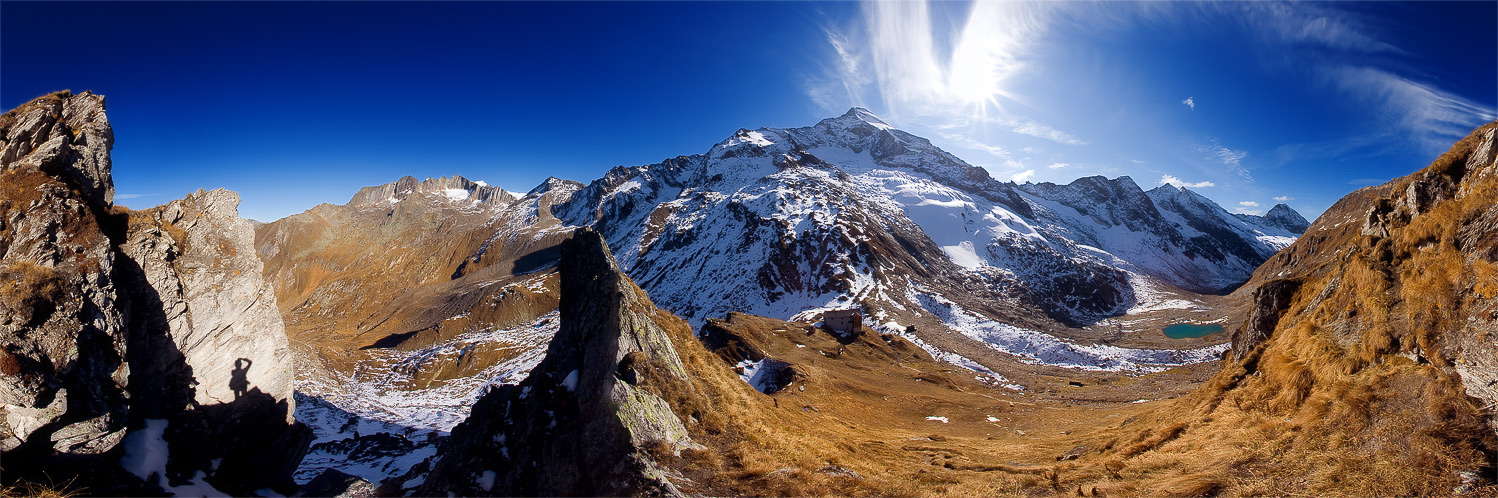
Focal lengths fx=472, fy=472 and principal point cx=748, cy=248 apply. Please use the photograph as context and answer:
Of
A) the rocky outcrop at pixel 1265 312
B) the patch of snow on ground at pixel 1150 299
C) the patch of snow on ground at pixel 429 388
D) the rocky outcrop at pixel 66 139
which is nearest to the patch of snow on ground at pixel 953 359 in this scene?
the rocky outcrop at pixel 1265 312

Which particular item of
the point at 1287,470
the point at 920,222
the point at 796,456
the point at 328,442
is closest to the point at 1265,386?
the point at 1287,470

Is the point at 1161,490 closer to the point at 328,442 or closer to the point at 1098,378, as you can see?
the point at 1098,378

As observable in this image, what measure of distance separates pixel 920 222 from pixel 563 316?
15589 cm

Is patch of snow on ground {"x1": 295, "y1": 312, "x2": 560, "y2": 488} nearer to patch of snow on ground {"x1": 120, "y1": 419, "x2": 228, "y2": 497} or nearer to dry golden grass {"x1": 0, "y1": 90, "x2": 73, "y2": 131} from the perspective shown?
patch of snow on ground {"x1": 120, "y1": 419, "x2": 228, "y2": 497}

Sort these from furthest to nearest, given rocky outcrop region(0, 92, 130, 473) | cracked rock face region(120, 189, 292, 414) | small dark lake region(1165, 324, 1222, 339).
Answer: small dark lake region(1165, 324, 1222, 339), cracked rock face region(120, 189, 292, 414), rocky outcrop region(0, 92, 130, 473)

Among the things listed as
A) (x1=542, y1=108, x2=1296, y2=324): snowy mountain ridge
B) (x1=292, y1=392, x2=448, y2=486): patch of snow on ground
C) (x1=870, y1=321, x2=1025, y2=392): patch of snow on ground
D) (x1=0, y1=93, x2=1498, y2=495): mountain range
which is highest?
(x1=542, y1=108, x2=1296, y2=324): snowy mountain ridge

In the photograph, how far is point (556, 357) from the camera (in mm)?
18766

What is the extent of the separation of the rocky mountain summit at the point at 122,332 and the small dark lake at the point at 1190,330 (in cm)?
12089

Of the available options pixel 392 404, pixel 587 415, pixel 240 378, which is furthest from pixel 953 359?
pixel 392 404

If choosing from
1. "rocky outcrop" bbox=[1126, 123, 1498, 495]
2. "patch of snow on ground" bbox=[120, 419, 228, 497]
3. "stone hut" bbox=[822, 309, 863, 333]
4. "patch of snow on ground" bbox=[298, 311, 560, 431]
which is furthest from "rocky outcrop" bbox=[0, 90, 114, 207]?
"stone hut" bbox=[822, 309, 863, 333]

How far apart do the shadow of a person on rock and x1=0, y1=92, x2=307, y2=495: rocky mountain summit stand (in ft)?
0.24

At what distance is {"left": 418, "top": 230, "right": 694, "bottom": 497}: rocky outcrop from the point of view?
42.0ft

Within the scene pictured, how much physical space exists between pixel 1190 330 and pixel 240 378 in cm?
13003

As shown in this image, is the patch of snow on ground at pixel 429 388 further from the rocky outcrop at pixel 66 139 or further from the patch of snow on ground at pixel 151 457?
the rocky outcrop at pixel 66 139
